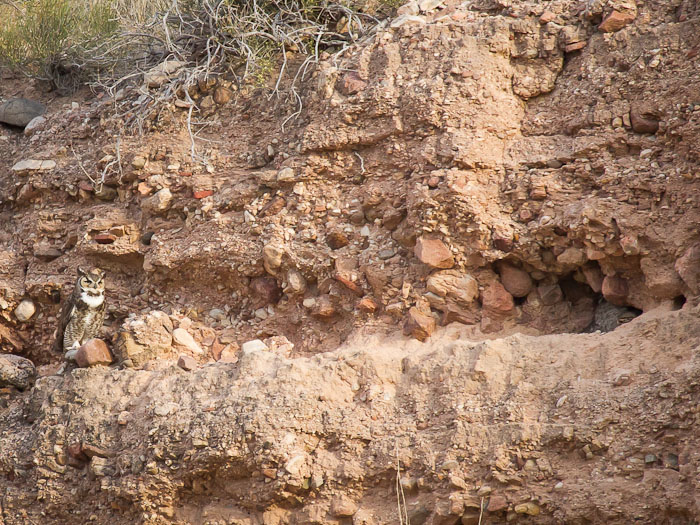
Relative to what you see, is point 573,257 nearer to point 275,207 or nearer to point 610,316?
point 610,316

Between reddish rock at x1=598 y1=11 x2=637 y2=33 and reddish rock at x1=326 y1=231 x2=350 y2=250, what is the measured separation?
2155 millimetres

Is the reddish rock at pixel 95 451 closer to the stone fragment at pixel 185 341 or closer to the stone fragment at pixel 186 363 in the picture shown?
the stone fragment at pixel 186 363

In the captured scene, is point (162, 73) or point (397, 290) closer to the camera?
Result: point (397, 290)

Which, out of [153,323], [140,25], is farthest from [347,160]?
[140,25]

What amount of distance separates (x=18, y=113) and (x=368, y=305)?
12.8ft

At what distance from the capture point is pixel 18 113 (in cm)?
741

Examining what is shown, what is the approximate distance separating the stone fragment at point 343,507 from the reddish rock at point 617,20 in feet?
11.0

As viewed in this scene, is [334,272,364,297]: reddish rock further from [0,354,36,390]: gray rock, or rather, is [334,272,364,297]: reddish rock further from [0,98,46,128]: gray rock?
[0,98,46,128]: gray rock

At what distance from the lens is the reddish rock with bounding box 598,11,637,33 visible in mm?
5422

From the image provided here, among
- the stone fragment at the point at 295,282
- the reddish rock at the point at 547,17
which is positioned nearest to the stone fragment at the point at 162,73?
the stone fragment at the point at 295,282

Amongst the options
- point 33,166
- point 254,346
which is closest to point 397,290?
point 254,346

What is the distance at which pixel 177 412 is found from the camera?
5.04 metres

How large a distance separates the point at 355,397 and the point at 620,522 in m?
1.56

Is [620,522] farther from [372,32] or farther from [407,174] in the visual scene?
[372,32]
